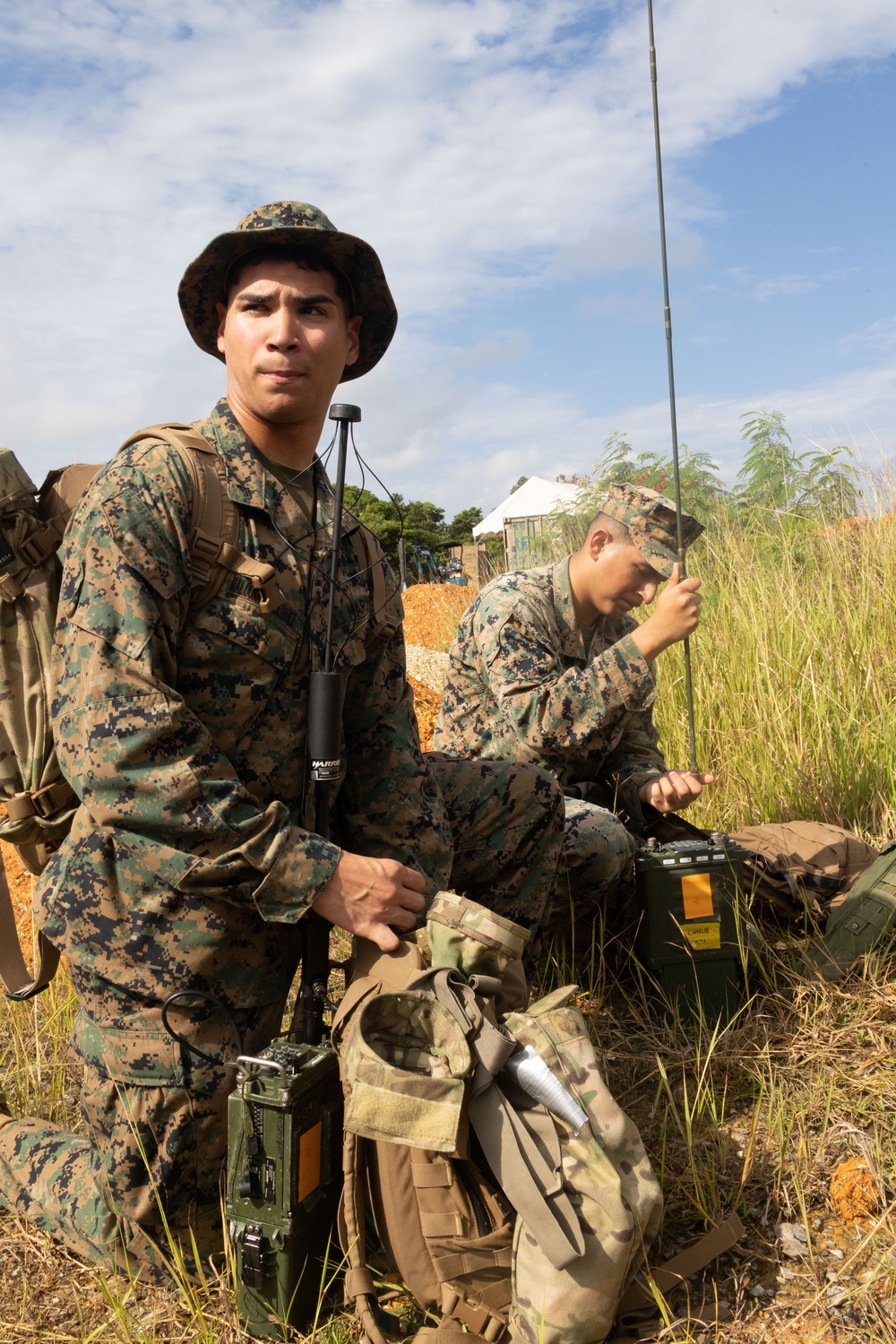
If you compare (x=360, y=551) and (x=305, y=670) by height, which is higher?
(x=360, y=551)

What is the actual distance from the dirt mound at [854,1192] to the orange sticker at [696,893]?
983 mm

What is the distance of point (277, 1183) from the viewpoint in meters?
2.13

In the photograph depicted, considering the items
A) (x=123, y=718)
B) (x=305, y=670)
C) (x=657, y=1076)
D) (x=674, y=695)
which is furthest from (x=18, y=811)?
(x=674, y=695)

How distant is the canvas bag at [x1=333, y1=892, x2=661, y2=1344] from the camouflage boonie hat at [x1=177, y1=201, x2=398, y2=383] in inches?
66.9

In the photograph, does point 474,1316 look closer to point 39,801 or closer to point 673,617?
point 39,801

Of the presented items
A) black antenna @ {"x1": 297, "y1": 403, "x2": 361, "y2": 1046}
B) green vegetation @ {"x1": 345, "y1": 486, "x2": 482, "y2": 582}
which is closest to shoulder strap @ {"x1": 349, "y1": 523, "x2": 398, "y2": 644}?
black antenna @ {"x1": 297, "y1": 403, "x2": 361, "y2": 1046}

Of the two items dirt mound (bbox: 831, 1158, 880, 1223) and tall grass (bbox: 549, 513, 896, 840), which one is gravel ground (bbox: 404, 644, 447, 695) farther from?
dirt mound (bbox: 831, 1158, 880, 1223)

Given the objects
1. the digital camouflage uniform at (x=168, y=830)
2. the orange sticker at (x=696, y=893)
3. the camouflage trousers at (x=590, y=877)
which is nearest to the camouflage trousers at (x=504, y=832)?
the camouflage trousers at (x=590, y=877)

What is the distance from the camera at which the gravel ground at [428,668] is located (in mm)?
6281

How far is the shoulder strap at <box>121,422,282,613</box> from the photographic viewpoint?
2.52 meters

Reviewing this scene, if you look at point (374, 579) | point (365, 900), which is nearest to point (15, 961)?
point (365, 900)

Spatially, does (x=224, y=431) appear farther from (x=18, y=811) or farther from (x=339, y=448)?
(x=18, y=811)

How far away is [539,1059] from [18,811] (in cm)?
140

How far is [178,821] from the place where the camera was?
2.31 meters
